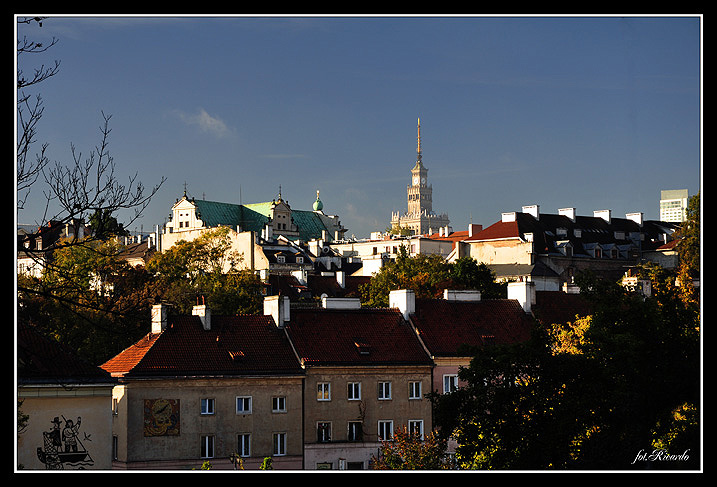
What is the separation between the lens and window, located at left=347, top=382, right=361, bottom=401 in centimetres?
Result: 4747

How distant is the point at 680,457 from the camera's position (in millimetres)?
23547

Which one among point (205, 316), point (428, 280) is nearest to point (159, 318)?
point (205, 316)

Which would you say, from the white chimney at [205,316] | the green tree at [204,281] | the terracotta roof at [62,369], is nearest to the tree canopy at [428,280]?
the green tree at [204,281]

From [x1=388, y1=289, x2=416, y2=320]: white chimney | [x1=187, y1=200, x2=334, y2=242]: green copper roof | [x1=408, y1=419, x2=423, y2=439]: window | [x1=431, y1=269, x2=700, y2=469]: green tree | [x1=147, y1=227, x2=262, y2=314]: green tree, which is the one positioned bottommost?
[x1=408, y1=419, x2=423, y2=439]: window

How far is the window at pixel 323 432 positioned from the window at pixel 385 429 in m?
2.20

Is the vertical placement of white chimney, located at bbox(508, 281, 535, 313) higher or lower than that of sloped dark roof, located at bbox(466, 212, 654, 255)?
lower

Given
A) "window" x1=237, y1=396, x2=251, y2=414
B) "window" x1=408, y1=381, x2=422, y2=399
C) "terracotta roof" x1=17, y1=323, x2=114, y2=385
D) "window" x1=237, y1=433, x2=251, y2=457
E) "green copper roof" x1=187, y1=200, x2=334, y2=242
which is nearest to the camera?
"terracotta roof" x1=17, y1=323, x2=114, y2=385

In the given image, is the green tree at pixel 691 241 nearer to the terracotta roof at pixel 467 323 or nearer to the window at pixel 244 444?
the terracotta roof at pixel 467 323

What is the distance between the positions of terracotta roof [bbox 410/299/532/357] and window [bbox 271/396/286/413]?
7355 mm

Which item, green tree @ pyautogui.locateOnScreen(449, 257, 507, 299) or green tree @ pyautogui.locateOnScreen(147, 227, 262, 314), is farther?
green tree @ pyautogui.locateOnScreen(449, 257, 507, 299)

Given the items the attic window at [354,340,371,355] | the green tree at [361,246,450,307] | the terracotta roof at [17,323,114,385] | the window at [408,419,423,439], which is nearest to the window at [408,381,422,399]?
the window at [408,419,423,439]

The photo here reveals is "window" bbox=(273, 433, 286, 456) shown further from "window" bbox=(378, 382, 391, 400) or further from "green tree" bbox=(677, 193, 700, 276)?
"green tree" bbox=(677, 193, 700, 276)

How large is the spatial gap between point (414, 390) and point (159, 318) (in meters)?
11.1

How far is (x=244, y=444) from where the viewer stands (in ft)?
147
